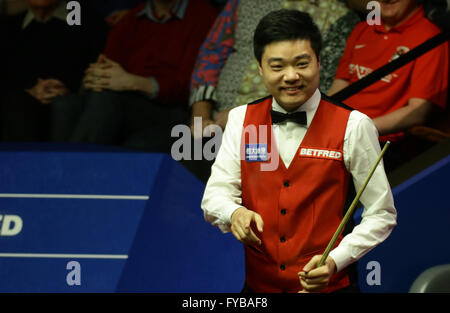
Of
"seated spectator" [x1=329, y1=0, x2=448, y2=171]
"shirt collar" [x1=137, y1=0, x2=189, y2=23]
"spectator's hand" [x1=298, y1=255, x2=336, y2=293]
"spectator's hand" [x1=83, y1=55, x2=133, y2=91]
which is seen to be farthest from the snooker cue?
"shirt collar" [x1=137, y1=0, x2=189, y2=23]

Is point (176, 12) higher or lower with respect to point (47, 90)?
higher

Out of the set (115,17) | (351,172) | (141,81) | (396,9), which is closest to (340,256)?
(351,172)

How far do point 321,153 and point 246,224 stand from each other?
27 centimetres

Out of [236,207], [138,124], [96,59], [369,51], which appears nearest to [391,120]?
[369,51]

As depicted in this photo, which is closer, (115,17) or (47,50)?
(47,50)

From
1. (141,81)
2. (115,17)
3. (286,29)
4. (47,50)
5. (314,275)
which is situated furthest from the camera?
(115,17)

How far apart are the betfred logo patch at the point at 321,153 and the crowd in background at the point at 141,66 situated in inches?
36.6

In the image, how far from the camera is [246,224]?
1.52 m

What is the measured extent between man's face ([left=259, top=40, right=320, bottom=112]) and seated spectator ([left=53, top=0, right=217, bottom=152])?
1.34 m

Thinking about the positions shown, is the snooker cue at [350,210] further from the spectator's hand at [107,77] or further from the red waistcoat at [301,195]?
the spectator's hand at [107,77]

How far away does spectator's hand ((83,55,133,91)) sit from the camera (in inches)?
128

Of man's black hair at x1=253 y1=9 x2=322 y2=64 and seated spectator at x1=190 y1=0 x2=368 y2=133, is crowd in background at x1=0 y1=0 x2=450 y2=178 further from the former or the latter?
man's black hair at x1=253 y1=9 x2=322 y2=64

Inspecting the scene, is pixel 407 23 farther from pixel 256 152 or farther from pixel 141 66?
pixel 141 66

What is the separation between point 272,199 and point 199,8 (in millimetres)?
1906
